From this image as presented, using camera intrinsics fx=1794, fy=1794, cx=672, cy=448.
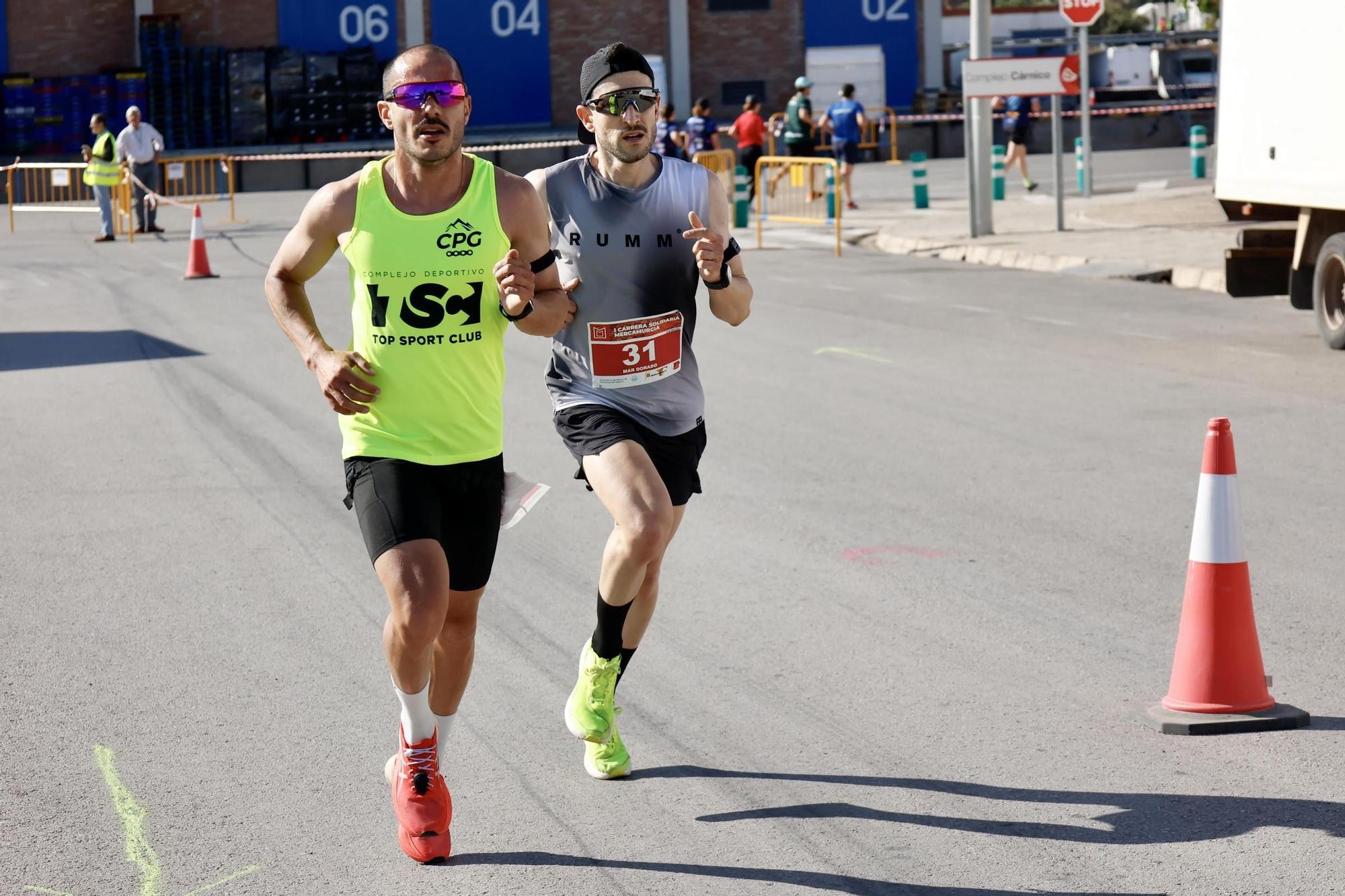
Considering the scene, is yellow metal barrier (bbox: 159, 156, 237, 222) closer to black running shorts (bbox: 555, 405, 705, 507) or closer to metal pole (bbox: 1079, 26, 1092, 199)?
metal pole (bbox: 1079, 26, 1092, 199)

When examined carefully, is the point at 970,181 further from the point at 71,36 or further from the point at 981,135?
the point at 71,36

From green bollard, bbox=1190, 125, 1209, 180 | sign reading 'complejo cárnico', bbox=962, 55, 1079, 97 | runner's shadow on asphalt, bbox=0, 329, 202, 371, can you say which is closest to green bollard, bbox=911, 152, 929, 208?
sign reading 'complejo cárnico', bbox=962, 55, 1079, 97

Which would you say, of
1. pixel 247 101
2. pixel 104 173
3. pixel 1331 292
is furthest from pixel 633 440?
pixel 247 101

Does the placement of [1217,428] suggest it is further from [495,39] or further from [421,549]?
[495,39]

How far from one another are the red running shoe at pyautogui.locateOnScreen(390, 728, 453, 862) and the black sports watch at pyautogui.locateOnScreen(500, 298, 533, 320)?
3.68 feet

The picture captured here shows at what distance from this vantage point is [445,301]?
466cm

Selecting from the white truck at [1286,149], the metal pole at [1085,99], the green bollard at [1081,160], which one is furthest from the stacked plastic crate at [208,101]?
the white truck at [1286,149]

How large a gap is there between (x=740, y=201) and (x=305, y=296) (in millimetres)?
23260

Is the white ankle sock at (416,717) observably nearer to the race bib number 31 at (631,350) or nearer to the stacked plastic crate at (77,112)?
the race bib number 31 at (631,350)

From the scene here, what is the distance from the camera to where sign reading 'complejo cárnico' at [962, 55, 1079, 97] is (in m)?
23.3

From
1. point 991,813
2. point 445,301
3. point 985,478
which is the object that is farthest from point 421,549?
point 985,478

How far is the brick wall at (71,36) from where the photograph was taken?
49906mm

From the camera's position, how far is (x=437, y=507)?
4688mm

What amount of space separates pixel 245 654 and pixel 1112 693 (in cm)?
308
